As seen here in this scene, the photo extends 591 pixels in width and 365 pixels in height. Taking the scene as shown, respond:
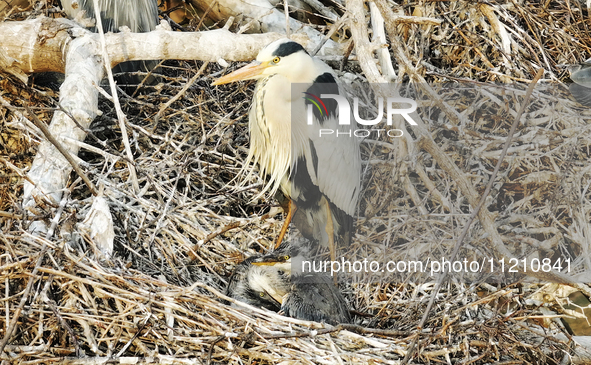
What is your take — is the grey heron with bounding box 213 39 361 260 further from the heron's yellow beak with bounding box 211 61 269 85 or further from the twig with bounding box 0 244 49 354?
the twig with bounding box 0 244 49 354

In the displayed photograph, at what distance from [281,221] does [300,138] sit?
1.48 ft

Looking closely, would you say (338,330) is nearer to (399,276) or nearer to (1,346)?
(399,276)

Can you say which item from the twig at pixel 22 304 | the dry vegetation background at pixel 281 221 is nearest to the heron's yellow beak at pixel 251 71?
the dry vegetation background at pixel 281 221

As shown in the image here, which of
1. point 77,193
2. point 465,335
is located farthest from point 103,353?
point 465,335

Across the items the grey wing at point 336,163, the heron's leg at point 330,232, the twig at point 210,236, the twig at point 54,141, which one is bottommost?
the heron's leg at point 330,232

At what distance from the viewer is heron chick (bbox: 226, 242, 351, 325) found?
6.59 feet

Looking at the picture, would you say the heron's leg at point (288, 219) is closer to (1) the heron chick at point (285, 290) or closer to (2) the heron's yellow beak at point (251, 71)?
(1) the heron chick at point (285, 290)

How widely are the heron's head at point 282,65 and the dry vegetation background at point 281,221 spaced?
413 mm

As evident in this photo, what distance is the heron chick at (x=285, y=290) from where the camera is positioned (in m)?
2.01

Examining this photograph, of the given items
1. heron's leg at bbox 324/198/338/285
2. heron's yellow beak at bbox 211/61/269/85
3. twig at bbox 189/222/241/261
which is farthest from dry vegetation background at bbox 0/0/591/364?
heron's yellow beak at bbox 211/61/269/85

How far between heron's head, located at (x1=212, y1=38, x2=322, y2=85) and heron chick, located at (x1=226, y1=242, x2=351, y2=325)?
645 mm

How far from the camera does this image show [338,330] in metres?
1.75

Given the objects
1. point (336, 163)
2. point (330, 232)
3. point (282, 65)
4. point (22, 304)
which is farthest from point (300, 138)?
point (22, 304)

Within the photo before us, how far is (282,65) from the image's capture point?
218cm
